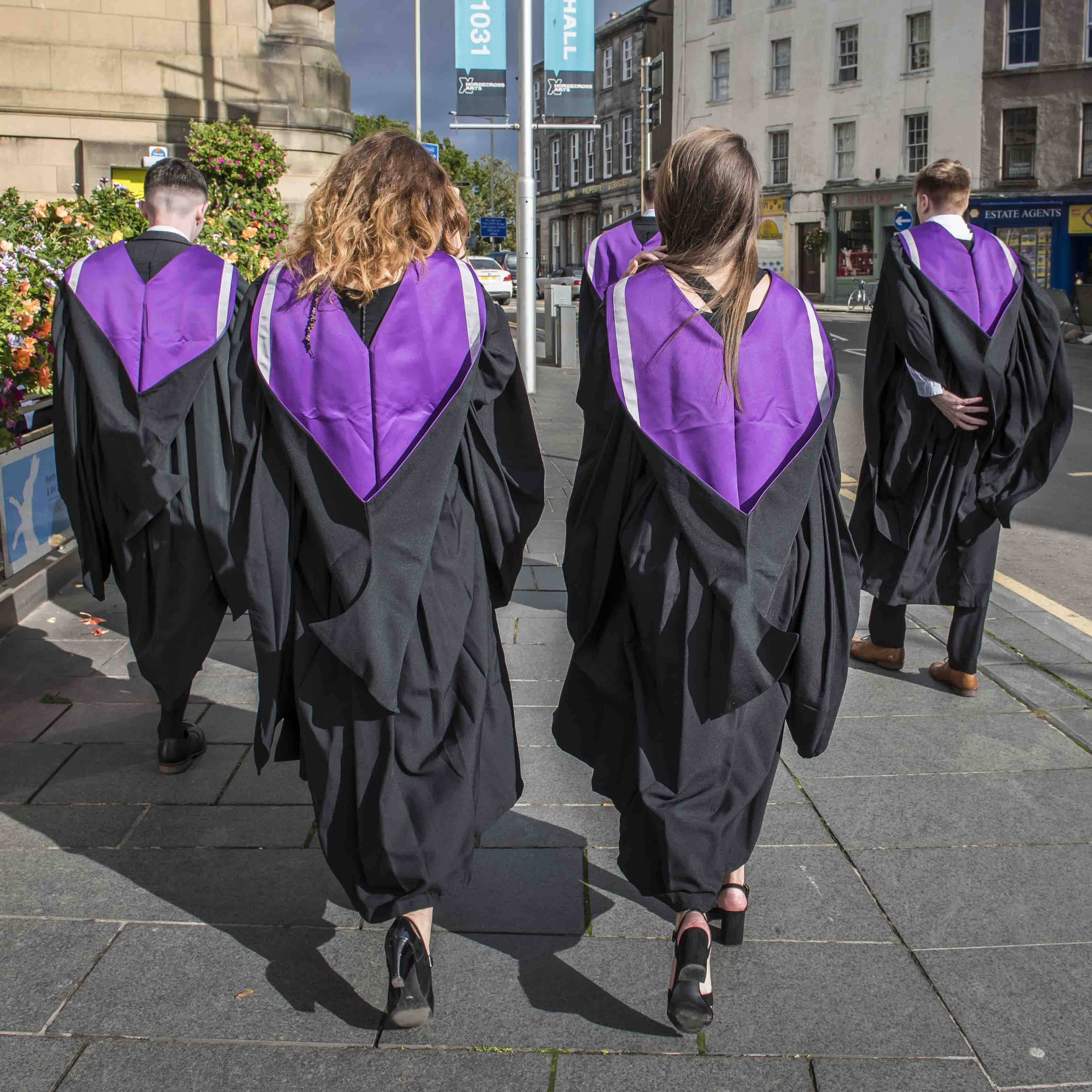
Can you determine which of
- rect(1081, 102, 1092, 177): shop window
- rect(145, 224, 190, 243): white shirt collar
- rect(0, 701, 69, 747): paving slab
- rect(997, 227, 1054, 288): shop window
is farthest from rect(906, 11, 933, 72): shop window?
rect(0, 701, 69, 747): paving slab

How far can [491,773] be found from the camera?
2.76m

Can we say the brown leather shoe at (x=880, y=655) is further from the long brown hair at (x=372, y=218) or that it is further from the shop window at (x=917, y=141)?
the shop window at (x=917, y=141)

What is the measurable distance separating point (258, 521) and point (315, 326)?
0.44 meters

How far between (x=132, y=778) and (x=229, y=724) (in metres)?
0.52

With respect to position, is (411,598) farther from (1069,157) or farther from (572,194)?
(572,194)

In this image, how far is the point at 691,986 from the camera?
8.00 feet

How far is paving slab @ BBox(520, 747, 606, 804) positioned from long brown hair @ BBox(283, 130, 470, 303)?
1639 millimetres

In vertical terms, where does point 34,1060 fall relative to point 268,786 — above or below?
below

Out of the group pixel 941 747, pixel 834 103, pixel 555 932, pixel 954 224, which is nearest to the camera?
pixel 555 932

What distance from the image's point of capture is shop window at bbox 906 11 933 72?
121ft

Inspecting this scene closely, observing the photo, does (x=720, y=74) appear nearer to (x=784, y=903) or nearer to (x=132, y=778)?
(x=132, y=778)

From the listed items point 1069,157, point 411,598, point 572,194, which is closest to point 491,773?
point 411,598

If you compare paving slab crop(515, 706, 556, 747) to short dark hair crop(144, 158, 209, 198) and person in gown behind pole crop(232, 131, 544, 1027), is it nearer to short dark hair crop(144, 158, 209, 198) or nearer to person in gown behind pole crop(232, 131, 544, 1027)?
person in gown behind pole crop(232, 131, 544, 1027)

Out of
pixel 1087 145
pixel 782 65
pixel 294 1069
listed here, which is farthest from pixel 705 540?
pixel 782 65
